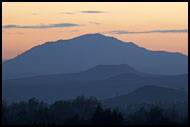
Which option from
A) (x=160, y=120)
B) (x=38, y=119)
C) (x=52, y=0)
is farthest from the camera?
(x=38, y=119)

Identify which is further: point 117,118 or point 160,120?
point 160,120

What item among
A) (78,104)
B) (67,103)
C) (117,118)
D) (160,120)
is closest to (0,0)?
(117,118)

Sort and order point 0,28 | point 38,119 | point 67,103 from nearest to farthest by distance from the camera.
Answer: point 0,28 → point 38,119 → point 67,103

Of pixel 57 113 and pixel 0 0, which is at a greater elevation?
pixel 0 0

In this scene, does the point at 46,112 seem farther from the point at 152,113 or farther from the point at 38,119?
the point at 152,113

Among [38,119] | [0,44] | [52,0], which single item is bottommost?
[38,119]

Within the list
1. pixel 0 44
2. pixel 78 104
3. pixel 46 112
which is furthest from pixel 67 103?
pixel 0 44

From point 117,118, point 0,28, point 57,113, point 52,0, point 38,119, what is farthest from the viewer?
point 57,113

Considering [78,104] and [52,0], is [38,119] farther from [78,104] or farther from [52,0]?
[52,0]

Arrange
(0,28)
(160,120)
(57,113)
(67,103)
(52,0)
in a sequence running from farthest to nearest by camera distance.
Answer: (67,103) → (57,113) → (160,120) → (0,28) → (52,0)
